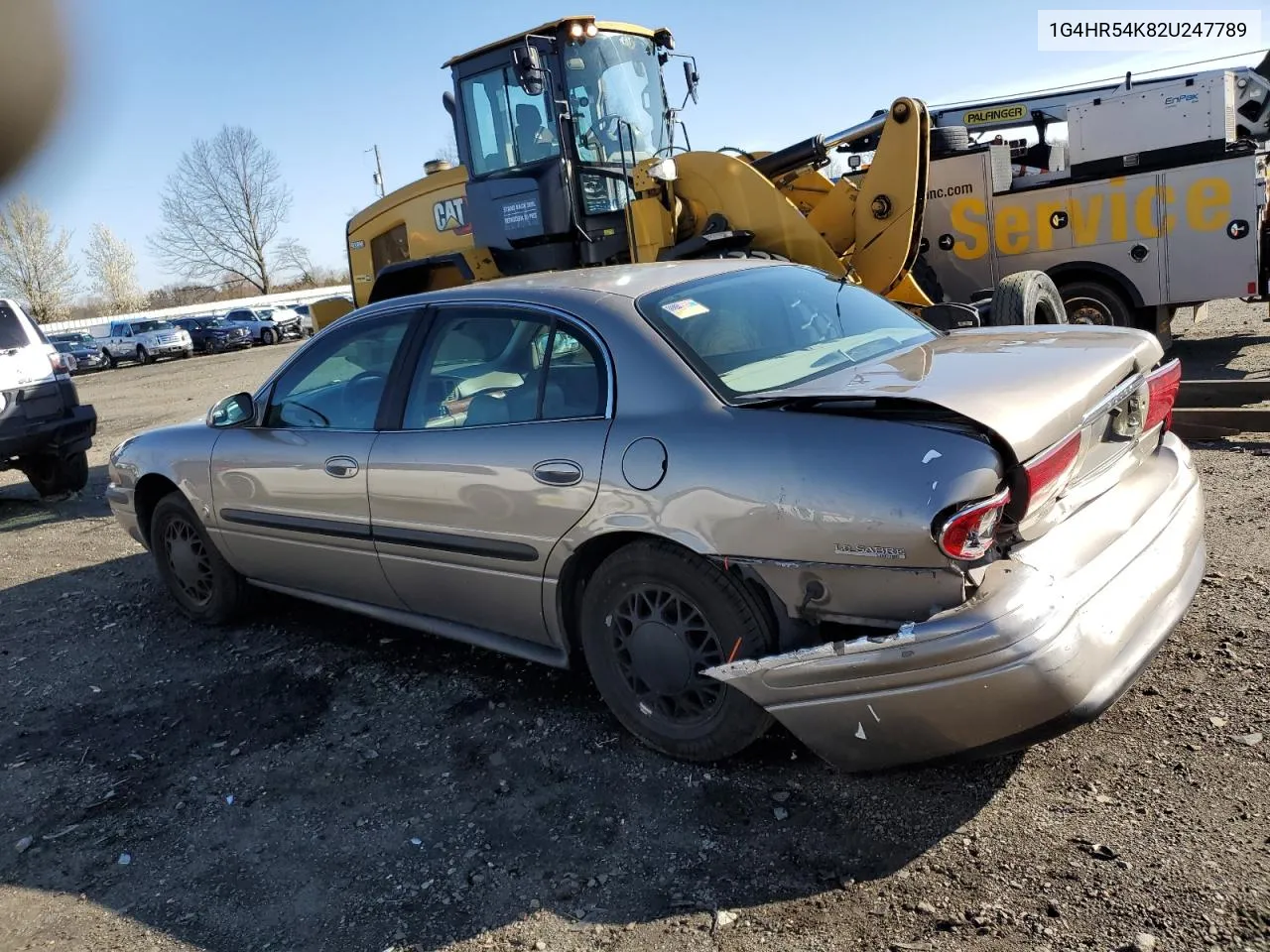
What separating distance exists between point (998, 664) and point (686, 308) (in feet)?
5.36

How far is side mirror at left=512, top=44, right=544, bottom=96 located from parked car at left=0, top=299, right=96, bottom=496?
4779 millimetres

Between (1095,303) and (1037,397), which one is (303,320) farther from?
(1037,397)

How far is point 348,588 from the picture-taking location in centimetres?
429

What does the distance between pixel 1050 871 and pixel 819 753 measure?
653mm

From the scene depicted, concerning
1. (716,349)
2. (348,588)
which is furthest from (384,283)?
(716,349)

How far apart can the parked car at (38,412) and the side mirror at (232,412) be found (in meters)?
4.69

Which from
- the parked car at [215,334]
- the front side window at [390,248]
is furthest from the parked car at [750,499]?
the parked car at [215,334]

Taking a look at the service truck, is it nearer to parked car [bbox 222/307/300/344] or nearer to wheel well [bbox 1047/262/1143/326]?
wheel well [bbox 1047/262/1143/326]

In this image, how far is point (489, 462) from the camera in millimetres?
3490

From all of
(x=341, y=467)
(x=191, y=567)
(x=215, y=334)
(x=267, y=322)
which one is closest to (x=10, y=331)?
(x=191, y=567)

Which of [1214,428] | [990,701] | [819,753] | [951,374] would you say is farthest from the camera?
[1214,428]

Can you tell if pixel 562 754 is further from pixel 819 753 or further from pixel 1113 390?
pixel 1113 390

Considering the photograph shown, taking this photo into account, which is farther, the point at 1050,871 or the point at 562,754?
the point at 562,754

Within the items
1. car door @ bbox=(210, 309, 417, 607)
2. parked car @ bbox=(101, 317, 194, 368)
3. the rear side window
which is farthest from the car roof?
parked car @ bbox=(101, 317, 194, 368)
